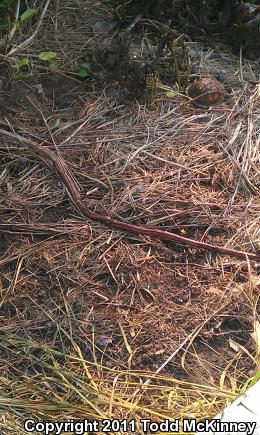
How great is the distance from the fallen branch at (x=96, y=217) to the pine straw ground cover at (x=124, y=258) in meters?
0.03

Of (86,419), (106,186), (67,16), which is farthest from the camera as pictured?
(67,16)

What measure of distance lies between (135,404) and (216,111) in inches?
62.5

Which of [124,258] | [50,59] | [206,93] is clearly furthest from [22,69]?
[124,258]

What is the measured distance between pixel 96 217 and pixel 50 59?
1057 millimetres

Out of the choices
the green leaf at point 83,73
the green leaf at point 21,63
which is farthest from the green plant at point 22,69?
the green leaf at point 83,73

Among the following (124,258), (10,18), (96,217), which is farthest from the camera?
(10,18)

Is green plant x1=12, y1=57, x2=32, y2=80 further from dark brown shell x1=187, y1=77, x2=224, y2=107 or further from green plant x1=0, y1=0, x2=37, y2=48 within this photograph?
dark brown shell x1=187, y1=77, x2=224, y2=107

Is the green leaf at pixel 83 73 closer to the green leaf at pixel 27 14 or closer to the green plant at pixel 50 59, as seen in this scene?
the green plant at pixel 50 59

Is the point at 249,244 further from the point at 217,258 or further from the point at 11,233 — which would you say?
the point at 11,233

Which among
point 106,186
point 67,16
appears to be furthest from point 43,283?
point 67,16

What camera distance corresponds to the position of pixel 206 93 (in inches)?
123

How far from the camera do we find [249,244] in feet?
8.32

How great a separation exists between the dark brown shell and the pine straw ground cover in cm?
5

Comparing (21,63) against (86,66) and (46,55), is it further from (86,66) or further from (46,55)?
(86,66)
